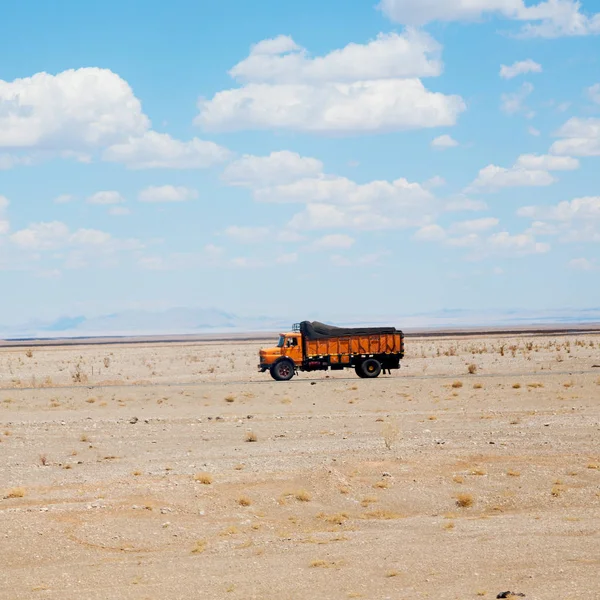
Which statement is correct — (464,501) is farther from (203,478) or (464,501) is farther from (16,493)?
(16,493)

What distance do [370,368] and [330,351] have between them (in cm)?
237

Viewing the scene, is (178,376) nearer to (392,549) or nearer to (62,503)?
(62,503)

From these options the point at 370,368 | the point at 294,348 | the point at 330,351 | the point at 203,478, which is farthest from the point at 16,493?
the point at 370,368

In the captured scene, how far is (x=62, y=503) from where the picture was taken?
20.2m

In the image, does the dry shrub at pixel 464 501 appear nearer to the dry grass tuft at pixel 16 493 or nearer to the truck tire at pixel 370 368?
the dry grass tuft at pixel 16 493

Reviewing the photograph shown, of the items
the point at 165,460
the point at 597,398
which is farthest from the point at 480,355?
the point at 165,460

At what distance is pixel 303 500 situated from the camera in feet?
66.9

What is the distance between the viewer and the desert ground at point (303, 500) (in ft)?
47.2

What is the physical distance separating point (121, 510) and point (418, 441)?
1146cm

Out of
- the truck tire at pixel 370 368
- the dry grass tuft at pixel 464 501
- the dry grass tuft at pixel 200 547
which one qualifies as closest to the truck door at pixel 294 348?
the truck tire at pixel 370 368

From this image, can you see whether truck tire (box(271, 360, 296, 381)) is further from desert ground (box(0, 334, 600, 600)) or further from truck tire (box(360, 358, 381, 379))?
desert ground (box(0, 334, 600, 600))

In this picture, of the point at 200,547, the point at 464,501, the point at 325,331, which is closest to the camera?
the point at 200,547

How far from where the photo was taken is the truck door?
50.8 meters

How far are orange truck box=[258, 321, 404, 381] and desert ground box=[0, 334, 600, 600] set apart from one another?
9412mm
